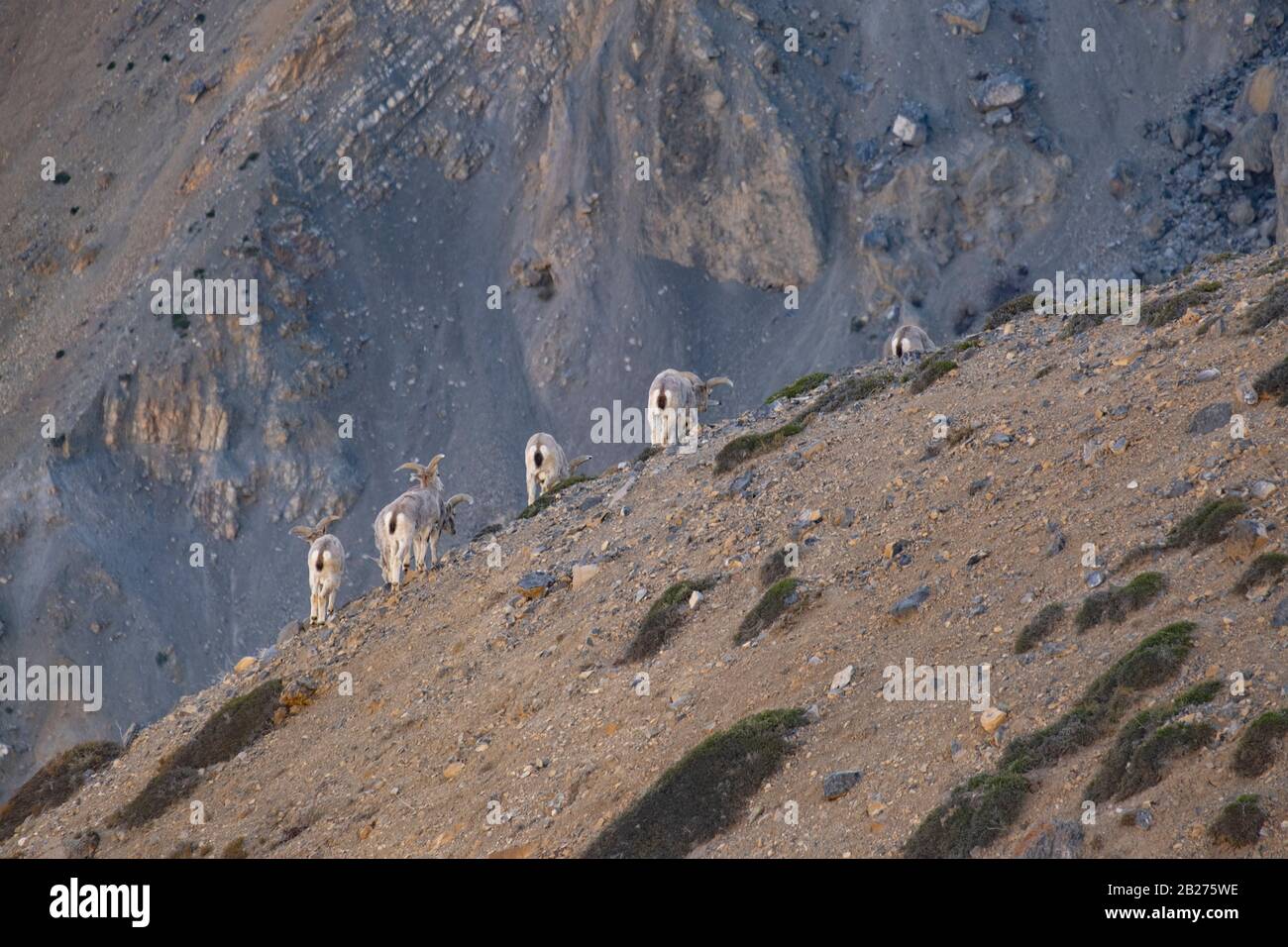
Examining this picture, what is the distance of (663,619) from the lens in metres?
25.9

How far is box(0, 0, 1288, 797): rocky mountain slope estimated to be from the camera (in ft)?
262

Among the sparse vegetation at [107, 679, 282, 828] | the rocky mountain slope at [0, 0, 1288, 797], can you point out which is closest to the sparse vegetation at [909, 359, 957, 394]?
the sparse vegetation at [107, 679, 282, 828]

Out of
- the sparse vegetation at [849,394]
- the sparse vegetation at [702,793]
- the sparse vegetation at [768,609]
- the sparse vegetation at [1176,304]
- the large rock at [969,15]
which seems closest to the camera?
the sparse vegetation at [702,793]

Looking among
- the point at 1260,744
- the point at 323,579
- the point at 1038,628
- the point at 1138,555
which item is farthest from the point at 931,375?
the point at 1260,744

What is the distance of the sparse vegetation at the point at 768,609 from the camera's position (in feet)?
79.3

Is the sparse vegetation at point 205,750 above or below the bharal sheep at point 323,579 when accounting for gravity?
below

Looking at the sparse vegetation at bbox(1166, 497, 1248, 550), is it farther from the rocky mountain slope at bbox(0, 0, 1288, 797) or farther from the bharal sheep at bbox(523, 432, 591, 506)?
the rocky mountain slope at bbox(0, 0, 1288, 797)

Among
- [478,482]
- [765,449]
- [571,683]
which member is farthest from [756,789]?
[478,482]

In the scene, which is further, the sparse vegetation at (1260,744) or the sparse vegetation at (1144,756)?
the sparse vegetation at (1144,756)

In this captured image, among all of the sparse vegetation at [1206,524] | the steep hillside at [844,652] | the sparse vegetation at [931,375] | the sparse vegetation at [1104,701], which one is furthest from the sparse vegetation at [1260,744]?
the sparse vegetation at [931,375]

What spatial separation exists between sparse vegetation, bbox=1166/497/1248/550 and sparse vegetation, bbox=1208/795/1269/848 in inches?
222

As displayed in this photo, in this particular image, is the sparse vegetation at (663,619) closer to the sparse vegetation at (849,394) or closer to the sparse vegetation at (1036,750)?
the sparse vegetation at (849,394)

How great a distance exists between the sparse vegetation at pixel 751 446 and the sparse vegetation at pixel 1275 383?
977 centimetres
